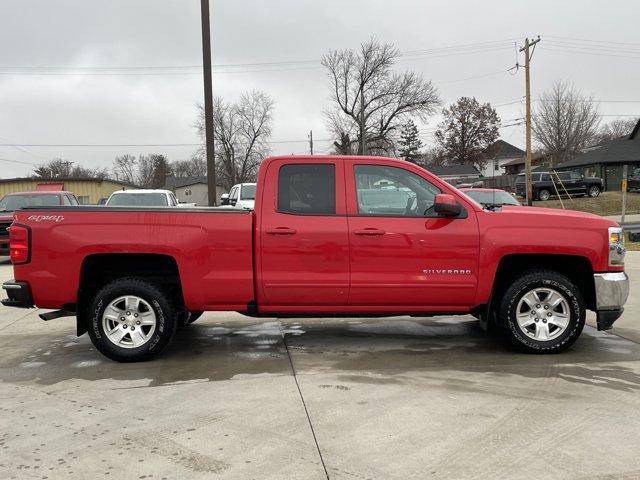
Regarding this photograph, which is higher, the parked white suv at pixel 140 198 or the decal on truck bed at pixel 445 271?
the parked white suv at pixel 140 198

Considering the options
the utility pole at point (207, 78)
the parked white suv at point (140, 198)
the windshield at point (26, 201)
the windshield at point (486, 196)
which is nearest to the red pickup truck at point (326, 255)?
the windshield at point (486, 196)

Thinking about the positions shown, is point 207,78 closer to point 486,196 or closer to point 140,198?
point 140,198

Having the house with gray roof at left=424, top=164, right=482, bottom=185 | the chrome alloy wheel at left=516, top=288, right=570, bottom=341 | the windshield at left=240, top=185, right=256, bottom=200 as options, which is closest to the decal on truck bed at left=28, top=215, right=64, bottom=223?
the chrome alloy wheel at left=516, top=288, right=570, bottom=341

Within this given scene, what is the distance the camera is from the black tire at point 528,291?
524cm

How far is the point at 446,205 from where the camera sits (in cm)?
497

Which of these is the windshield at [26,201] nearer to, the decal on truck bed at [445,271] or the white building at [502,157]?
the decal on truck bed at [445,271]

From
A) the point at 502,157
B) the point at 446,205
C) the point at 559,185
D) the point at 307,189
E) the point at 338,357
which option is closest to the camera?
the point at 446,205

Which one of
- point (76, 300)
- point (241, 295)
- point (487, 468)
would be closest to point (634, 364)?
point (487, 468)

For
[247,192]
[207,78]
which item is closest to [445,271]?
[207,78]

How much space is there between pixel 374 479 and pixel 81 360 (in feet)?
12.1

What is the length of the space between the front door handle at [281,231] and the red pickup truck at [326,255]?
0.4 inches

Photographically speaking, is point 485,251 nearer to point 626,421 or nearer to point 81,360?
point 626,421

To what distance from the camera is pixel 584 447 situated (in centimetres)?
338

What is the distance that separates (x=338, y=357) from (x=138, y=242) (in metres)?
2.23
